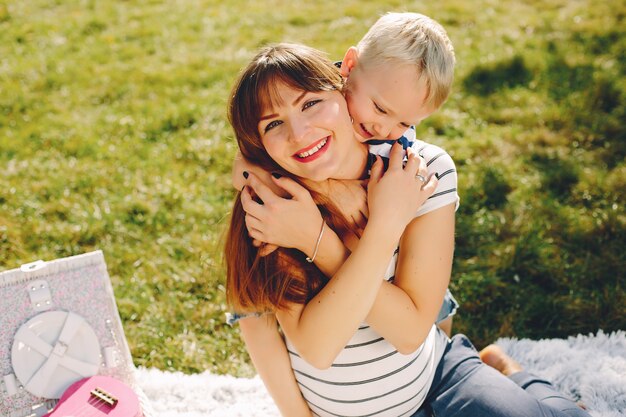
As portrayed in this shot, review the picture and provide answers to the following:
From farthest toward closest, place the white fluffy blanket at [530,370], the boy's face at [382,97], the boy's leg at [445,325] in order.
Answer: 1. the boy's leg at [445,325]
2. the white fluffy blanket at [530,370]
3. the boy's face at [382,97]

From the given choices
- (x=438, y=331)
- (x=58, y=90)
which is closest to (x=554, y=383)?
(x=438, y=331)

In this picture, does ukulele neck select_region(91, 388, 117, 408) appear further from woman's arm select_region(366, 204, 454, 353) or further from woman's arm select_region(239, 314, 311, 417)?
woman's arm select_region(366, 204, 454, 353)

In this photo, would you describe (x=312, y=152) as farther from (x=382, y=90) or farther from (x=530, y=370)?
(x=530, y=370)

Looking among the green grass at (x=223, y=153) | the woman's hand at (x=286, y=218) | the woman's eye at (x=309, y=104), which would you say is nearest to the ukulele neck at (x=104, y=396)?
→ the green grass at (x=223, y=153)

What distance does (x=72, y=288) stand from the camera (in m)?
2.34

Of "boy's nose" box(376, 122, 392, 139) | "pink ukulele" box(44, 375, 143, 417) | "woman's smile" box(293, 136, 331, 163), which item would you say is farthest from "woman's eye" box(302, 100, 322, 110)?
"pink ukulele" box(44, 375, 143, 417)

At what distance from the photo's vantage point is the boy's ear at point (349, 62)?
2.18 m

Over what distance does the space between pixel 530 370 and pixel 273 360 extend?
4.02 ft

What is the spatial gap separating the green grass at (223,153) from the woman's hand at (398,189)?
0.75m

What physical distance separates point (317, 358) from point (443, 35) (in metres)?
1.26

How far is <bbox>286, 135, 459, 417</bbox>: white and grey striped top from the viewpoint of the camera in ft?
6.49

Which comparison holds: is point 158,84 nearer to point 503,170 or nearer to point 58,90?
point 58,90

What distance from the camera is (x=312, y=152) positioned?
1.83 meters

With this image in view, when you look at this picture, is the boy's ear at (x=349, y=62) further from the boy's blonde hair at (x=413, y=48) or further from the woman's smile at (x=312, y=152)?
the woman's smile at (x=312, y=152)
